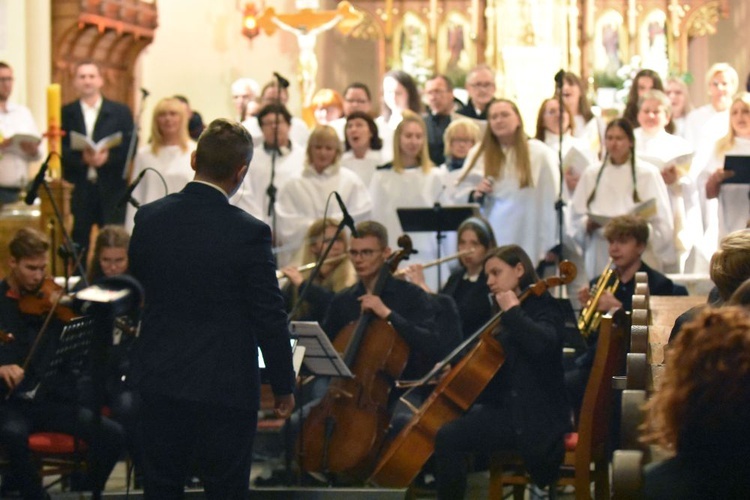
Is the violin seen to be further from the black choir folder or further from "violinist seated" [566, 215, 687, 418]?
the black choir folder

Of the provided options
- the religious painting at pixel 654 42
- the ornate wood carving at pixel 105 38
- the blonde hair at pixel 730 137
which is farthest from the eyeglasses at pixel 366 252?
the religious painting at pixel 654 42

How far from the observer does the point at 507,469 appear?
19.8ft

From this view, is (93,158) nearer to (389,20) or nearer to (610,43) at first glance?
(389,20)

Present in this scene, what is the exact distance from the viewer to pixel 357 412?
6410mm

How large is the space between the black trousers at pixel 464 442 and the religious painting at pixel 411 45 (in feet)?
36.9

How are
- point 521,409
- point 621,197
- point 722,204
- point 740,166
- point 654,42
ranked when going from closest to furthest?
point 521,409 < point 740,166 < point 621,197 < point 722,204 < point 654,42

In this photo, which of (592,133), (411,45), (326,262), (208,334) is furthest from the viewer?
(411,45)

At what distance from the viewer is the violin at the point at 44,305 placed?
6109mm

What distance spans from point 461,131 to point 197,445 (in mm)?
5353

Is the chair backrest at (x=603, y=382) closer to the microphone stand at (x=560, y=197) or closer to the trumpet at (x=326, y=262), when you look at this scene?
the trumpet at (x=326, y=262)

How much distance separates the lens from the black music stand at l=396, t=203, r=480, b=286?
25.8 ft

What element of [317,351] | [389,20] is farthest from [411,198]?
[389,20]

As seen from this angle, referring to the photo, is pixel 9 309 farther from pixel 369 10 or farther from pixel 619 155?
pixel 369 10

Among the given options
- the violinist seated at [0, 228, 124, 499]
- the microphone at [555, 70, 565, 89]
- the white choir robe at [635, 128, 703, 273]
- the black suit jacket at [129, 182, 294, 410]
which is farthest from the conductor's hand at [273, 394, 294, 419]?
the white choir robe at [635, 128, 703, 273]
